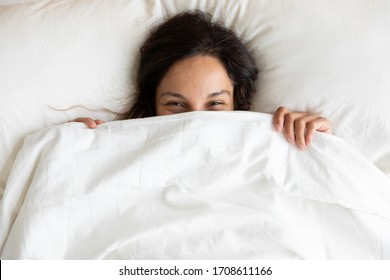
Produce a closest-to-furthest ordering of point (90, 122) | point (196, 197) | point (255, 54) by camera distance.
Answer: point (196, 197)
point (90, 122)
point (255, 54)

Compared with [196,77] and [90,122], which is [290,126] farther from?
[90,122]

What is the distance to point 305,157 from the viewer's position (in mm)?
1068

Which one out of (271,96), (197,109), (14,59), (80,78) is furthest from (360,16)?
(14,59)

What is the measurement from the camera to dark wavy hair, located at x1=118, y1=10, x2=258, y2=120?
1232 mm

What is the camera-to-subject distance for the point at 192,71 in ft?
3.90

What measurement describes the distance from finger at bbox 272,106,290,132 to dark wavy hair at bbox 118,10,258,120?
0.15 m

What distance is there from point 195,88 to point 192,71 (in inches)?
1.8

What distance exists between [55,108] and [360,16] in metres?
0.70

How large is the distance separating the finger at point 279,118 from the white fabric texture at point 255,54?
4cm

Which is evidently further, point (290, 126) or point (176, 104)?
point (176, 104)

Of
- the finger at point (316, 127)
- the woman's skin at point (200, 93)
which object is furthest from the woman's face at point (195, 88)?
the finger at point (316, 127)

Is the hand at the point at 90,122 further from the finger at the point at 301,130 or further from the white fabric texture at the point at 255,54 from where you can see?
the finger at the point at 301,130

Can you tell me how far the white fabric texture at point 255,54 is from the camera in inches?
44.8

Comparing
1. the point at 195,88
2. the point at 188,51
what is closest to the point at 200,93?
the point at 195,88
